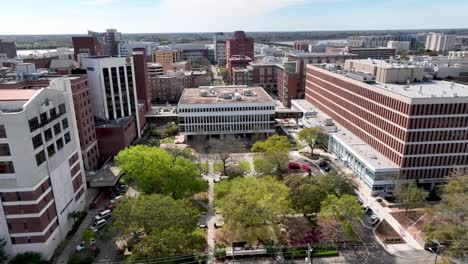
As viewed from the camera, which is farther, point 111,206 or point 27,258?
point 111,206

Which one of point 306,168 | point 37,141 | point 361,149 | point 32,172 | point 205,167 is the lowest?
point 306,168

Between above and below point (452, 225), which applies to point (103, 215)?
below

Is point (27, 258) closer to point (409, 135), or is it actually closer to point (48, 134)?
point (48, 134)

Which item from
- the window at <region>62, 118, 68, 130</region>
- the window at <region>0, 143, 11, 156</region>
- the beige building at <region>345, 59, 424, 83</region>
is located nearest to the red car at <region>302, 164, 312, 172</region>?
the beige building at <region>345, 59, 424, 83</region>

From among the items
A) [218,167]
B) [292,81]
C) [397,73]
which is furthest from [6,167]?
[292,81]

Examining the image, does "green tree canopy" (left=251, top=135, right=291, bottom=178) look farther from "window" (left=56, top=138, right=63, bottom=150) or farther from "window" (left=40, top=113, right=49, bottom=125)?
"window" (left=40, top=113, right=49, bottom=125)

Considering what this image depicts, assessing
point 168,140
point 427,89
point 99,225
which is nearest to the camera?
point 99,225
